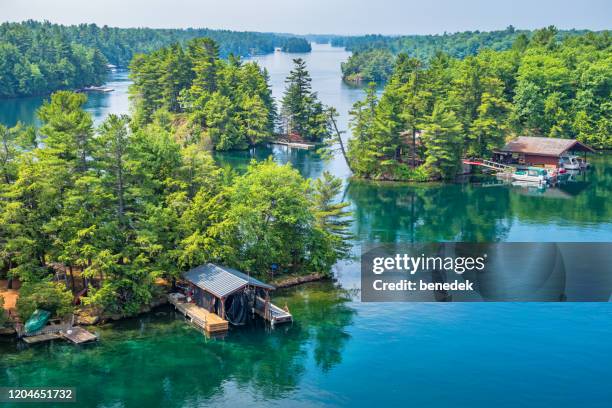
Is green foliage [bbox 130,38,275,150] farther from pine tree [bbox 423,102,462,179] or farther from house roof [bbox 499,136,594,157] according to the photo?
house roof [bbox 499,136,594,157]

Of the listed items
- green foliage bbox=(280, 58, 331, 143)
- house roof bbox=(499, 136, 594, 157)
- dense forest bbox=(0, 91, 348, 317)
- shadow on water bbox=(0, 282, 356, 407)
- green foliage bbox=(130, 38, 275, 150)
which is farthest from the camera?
green foliage bbox=(280, 58, 331, 143)

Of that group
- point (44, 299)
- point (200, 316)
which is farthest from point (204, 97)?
point (44, 299)

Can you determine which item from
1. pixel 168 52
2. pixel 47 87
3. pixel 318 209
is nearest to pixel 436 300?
pixel 318 209

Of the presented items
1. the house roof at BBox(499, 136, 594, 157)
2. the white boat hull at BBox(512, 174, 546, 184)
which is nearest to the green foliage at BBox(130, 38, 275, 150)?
the house roof at BBox(499, 136, 594, 157)

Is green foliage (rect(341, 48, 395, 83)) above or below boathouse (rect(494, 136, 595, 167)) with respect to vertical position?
above

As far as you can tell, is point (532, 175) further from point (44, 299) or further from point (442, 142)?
point (44, 299)

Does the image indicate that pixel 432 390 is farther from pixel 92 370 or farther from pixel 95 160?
pixel 95 160
